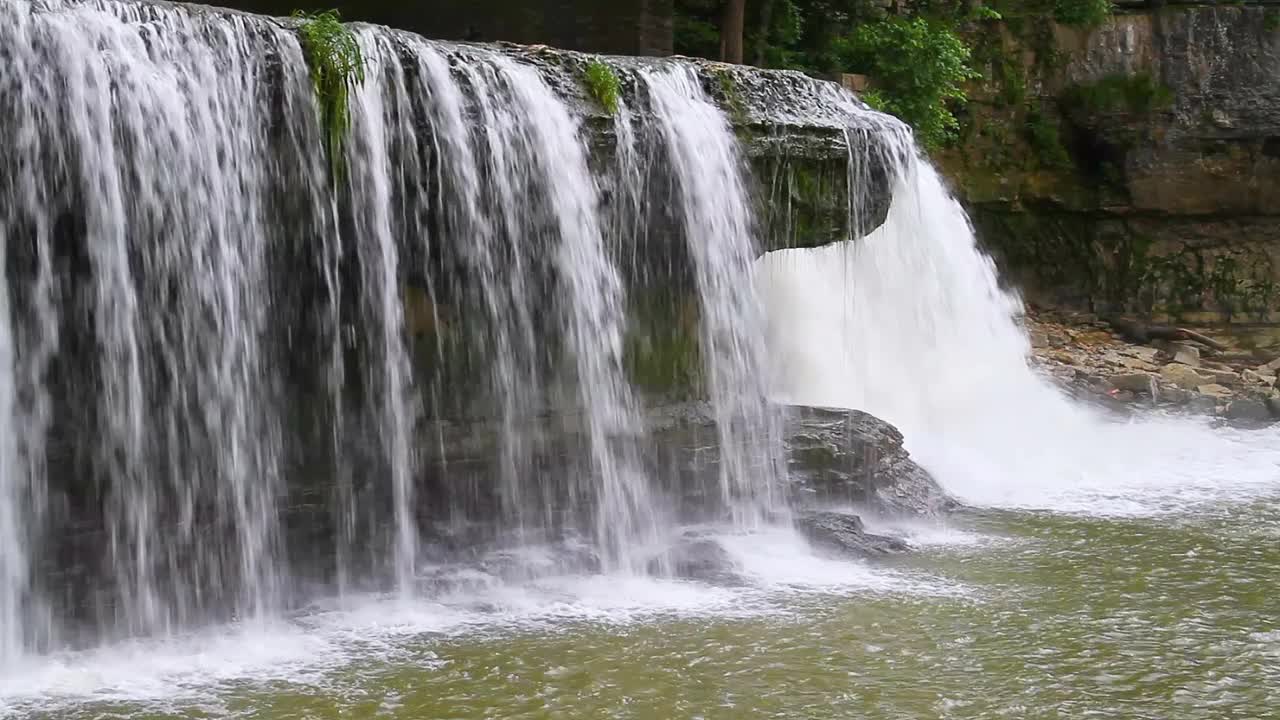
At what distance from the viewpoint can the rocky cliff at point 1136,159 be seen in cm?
1989

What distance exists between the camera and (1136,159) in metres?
20.3

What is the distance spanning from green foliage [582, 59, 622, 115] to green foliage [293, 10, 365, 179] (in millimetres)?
1794

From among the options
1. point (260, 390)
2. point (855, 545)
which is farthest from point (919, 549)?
point (260, 390)

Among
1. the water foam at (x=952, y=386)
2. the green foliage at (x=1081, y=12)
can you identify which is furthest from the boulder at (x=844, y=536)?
the green foliage at (x=1081, y=12)

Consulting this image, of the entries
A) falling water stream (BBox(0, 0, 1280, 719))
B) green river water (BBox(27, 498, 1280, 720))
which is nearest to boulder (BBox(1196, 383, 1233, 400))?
falling water stream (BBox(0, 0, 1280, 719))

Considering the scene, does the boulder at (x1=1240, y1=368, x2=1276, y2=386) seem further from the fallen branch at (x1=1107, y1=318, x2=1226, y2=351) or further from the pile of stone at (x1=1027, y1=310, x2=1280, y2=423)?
the fallen branch at (x1=1107, y1=318, x2=1226, y2=351)

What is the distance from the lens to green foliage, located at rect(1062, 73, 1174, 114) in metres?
19.9

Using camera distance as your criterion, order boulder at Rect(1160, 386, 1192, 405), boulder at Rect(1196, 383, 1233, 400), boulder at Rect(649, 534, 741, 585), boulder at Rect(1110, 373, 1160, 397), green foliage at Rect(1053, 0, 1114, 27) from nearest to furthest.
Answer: boulder at Rect(649, 534, 741, 585)
boulder at Rect(1160, 386, 1192, 405)
boulder at Rect(1196, 383, 1233, 400)
boulder at Rect(1110, 373, 1160, 397)
green foliage at Rect(1053, 0, 1114, 27)

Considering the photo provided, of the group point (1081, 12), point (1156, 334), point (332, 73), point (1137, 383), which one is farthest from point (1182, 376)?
point (332, 73)

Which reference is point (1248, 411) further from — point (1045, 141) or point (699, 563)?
point (699, 563)

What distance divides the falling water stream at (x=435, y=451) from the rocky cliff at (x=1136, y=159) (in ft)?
36.7

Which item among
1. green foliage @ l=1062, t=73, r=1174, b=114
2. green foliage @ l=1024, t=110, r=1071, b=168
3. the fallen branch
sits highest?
green foliage @ l=1062, t=73, r=1174, b=114

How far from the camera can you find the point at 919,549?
9062 mm

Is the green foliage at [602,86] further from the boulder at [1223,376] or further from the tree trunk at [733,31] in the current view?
the boulder at [1223,376]
